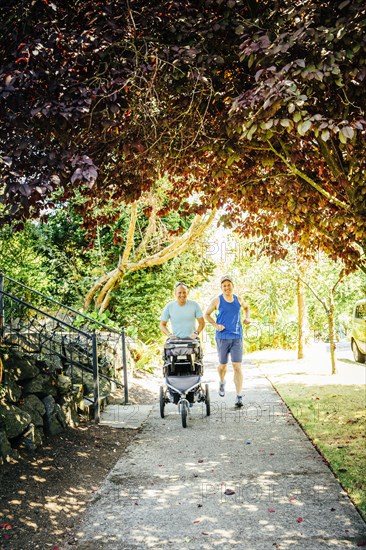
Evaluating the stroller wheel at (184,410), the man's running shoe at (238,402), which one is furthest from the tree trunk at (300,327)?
the stroller wheel at (184,410)

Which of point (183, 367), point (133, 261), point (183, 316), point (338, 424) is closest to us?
point (338, 424)

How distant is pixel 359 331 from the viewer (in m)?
15.5

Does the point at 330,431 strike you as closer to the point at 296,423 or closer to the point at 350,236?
the point at 296,423

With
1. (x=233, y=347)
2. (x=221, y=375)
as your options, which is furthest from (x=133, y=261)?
(x=233, y=347)

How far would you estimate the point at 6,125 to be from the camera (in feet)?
13.9

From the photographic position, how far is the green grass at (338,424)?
4.93 metres

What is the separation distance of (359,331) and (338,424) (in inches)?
354

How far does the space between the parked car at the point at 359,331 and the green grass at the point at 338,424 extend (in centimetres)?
496

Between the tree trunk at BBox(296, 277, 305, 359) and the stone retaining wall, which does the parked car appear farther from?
the stone retaining wall

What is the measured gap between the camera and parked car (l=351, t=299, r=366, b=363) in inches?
600

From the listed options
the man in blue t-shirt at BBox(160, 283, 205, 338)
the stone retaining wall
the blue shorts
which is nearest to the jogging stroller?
the man in blue t-shirt at BBox(160, 283, 205, 338)

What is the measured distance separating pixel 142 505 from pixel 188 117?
163 inches

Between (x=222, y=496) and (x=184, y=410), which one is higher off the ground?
(x=184, y=410)

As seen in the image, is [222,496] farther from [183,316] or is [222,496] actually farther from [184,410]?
[183,316]
